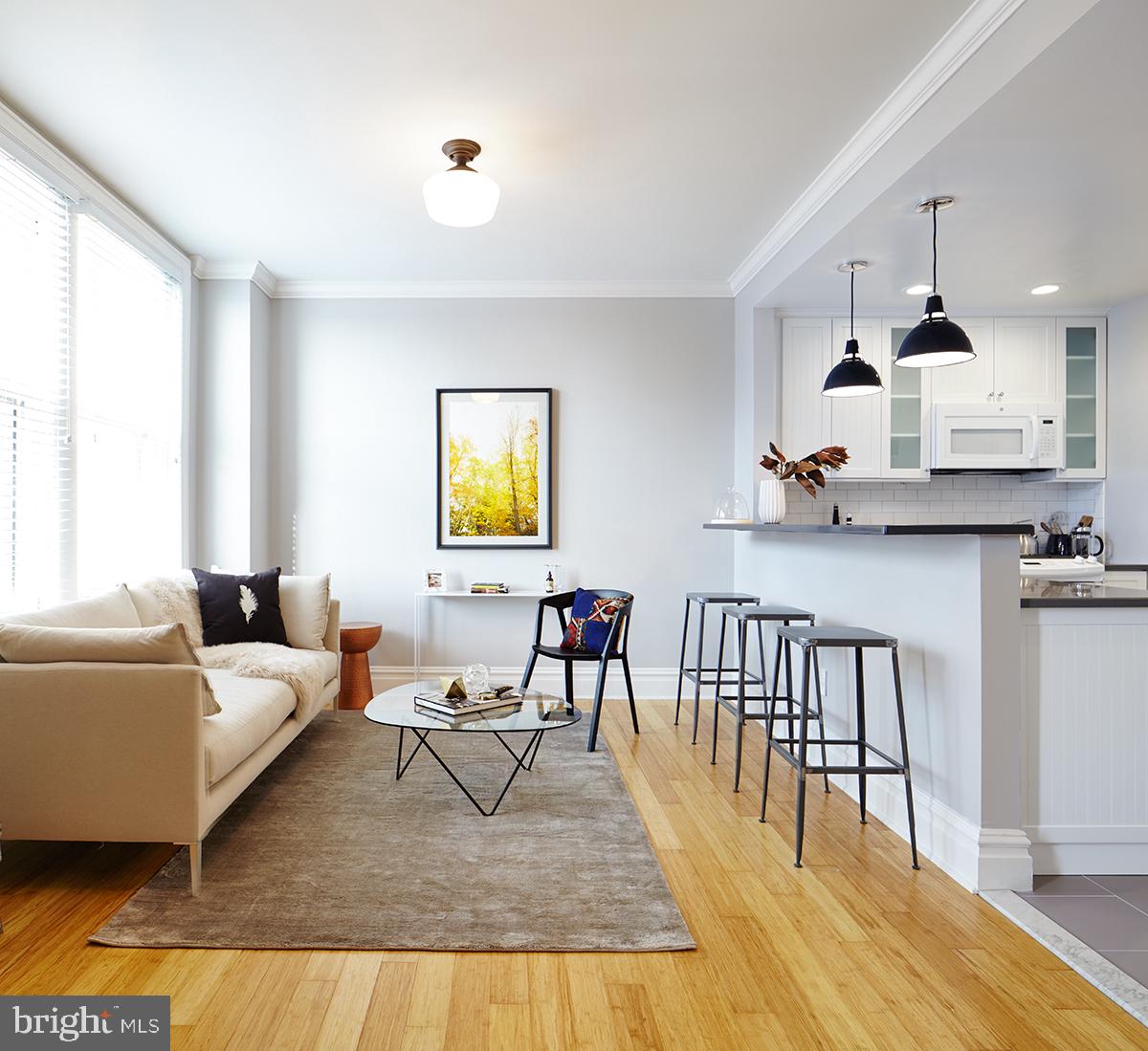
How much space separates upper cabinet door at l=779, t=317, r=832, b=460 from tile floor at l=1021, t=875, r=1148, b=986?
304 cm

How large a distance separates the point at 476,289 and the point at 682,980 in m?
4.41

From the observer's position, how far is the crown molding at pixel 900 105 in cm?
245

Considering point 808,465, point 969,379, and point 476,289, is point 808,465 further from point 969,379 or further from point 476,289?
point 476,289

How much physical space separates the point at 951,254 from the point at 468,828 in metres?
3.59

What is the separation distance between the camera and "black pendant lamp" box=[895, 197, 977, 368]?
3.27 meters

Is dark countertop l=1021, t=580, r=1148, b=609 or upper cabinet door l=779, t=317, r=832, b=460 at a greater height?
upper cabinet door l=779, t=317, r=832, b=460

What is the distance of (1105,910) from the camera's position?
2.32 metres

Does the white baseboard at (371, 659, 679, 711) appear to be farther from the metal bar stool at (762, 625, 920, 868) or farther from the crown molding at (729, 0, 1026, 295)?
the crown molding at (729, 0, 1026, 295)

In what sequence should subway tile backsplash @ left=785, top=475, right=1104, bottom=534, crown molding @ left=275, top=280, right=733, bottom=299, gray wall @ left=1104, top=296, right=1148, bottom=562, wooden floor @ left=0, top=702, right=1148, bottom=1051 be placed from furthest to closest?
subway tile backsplash @ left=785, top=475, right=1104, bottom=534 < crown molding @ left=275, top=280, right=733, bottom=299 < gray wall @ left=1104, top=296, right=1148, bottom=562 < wooden floor @ left=0, top=702, right=1148, bottom=1051

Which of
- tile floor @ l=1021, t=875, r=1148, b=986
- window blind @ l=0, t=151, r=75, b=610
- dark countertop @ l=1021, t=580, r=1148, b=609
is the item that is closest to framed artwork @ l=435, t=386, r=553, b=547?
window blind @ l=0, t=151, r=75, b=610

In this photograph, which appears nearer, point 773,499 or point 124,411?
point 124,411

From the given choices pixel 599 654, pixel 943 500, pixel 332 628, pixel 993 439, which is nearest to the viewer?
pixel 599 654

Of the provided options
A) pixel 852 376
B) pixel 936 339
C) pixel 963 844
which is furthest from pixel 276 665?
pixel 936 339

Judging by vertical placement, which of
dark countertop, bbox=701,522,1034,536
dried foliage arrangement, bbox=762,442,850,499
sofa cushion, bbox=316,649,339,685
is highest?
dried foliage arrangement, bbox=762,442,850,499
